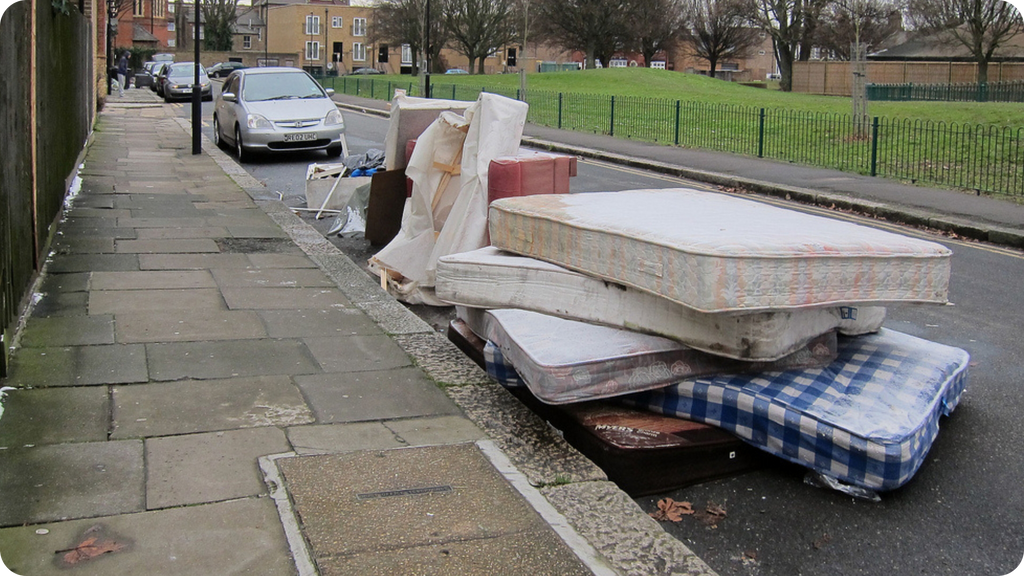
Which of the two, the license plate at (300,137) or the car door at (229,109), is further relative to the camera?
the car door at (229,109)

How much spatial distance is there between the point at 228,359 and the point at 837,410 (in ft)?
10.1

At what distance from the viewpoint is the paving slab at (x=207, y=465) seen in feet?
11.3

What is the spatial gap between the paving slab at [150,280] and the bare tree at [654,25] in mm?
61638

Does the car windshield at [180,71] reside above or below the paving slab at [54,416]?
above

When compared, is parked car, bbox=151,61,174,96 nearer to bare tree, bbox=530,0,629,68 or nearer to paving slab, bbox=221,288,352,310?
→ bare tree, bbox=530,0,629,68

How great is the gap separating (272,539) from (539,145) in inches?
736

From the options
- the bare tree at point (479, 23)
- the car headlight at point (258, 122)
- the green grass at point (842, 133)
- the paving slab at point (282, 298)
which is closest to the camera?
the paving slab at point (282, 298)

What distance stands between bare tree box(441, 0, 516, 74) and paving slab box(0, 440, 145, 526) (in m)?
69.8

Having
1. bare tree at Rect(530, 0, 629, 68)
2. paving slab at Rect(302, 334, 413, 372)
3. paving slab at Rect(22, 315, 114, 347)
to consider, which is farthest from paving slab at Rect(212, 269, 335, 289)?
bare tree at Rect(530, 0, 629, 68)

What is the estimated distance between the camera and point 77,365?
4859 mm

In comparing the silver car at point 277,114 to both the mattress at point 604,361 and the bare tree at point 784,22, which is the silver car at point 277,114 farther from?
the bare tree at point 784,22

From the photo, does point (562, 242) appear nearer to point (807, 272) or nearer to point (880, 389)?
point (807, 272)

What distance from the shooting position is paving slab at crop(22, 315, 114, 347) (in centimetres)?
525

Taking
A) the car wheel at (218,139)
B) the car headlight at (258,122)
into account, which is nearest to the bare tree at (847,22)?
the car wheel at (218,139)
